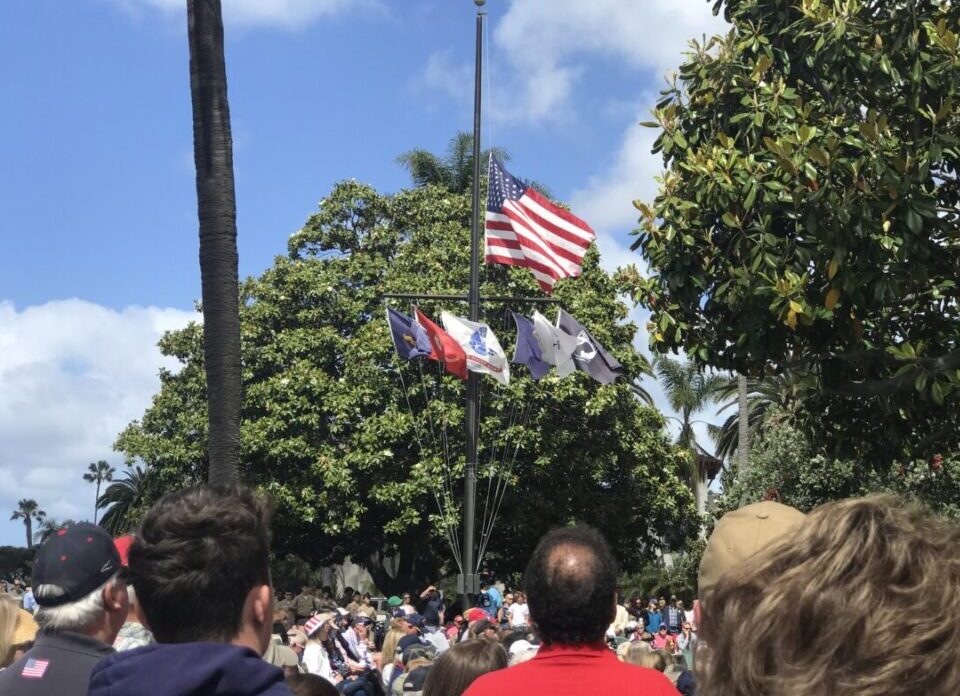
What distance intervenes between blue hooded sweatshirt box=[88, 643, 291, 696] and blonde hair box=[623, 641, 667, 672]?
248 inches

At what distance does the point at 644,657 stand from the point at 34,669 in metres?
5.81

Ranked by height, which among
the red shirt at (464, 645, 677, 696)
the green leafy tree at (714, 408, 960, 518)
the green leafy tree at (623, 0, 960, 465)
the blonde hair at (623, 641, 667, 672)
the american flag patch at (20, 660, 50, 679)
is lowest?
the blonde hair at (623, 641, 667, 672)

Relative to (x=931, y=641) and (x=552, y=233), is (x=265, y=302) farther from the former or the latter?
(x=931, y=641)

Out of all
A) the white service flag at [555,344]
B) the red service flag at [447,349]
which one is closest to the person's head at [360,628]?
the red service flag at [447,349]

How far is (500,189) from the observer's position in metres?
18.4

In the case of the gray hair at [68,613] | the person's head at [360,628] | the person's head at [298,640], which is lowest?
the person's head at [360,628]

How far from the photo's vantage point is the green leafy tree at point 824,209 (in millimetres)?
10242

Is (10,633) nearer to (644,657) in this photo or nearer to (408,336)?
(644,657)

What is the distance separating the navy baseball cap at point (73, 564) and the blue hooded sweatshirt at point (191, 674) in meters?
1.03

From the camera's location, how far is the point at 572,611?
11.2 ft

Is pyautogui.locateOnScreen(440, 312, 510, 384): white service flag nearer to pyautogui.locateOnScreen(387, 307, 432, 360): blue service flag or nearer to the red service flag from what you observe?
the red service flag

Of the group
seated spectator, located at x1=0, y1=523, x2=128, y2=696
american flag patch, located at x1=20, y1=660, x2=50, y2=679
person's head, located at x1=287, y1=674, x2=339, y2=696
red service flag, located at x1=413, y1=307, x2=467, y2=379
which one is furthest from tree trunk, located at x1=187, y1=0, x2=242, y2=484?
red service flag, located at x1=413, y1=307, x2=467, y2=379

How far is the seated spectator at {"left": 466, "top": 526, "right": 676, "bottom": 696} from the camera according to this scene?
3291mm

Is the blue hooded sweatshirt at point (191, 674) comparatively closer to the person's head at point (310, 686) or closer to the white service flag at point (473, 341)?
the person's head at point (310, 686)
